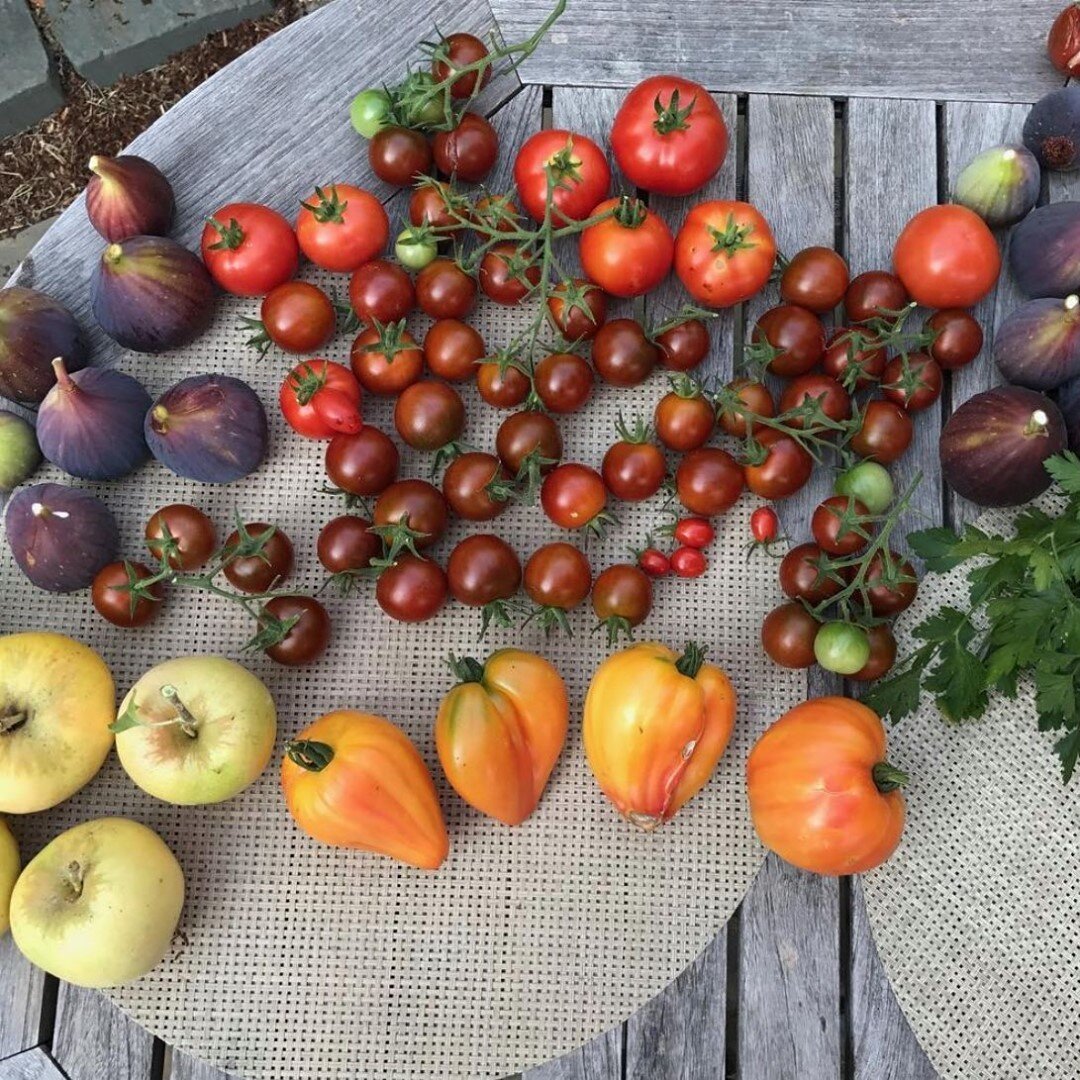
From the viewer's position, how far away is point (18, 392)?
1125mm

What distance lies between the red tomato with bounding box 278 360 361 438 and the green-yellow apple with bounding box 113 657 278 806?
29cm

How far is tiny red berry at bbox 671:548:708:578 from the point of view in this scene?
1.12 meters

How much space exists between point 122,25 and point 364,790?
1327 mm

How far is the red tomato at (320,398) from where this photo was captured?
3.59ft

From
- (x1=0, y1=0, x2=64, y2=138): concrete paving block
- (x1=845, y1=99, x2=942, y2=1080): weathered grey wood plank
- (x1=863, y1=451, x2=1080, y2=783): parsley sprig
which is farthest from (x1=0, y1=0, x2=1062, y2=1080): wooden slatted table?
(x1=0, y1=0, x2=64, y2=138): concrete paving block

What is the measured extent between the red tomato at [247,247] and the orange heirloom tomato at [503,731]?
51 cm

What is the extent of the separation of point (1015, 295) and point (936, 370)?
17 centimetres

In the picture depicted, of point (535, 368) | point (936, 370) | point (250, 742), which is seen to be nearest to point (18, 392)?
point (250, 742)

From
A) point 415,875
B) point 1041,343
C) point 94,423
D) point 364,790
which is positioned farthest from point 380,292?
point 1041,343

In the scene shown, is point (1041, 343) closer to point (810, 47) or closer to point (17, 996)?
point (810, 47)

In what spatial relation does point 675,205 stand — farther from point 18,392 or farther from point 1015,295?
point 18,392

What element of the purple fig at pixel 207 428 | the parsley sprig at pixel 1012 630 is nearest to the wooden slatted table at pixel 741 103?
the parsley sprig at pixel 1012 630

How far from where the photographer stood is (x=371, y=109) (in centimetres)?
116

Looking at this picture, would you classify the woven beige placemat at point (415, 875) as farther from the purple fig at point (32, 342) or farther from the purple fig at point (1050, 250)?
the purple fig at point (1050, 250)
